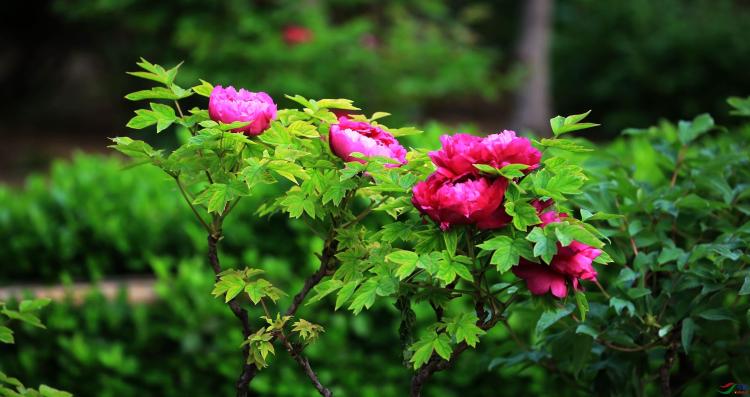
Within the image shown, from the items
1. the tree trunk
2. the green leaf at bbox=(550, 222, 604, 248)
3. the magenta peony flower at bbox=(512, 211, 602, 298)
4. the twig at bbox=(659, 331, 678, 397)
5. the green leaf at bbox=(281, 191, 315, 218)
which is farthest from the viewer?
the tree trunk

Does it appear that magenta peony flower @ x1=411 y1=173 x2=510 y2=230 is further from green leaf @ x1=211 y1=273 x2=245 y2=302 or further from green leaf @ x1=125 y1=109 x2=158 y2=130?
green leaf @ x1=125 y1=109 x2=158 y2=130

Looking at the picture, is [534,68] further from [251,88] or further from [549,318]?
[549,318]

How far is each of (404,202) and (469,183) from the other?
0.17 metres

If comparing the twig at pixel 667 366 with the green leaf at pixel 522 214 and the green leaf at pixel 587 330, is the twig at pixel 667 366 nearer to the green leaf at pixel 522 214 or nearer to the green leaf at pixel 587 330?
the green leaf at pixel 587 330

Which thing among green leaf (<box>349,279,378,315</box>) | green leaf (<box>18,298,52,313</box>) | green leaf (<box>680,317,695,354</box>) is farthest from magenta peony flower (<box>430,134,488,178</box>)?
green leaf (<box>18,298,52,313</box>)

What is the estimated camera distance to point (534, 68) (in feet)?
42.7

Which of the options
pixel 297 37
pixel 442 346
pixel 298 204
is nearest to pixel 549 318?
pixel 442 346

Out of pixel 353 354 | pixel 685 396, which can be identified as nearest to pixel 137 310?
pixel 353 354

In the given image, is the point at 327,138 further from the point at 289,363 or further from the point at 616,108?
the point at 616,108

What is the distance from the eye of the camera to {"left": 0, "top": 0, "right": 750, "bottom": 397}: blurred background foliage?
3.77m

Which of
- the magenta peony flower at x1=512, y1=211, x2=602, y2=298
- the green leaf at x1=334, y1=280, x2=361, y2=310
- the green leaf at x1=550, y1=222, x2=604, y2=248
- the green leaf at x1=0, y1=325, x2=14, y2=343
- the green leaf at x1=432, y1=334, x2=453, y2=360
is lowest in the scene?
the green leaf at x1=0, y1=325, x2=14, y2=343

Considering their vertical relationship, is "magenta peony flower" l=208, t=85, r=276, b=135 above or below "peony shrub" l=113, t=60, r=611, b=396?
above

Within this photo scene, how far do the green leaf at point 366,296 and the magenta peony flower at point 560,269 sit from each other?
28cm

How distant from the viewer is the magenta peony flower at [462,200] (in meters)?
1.63
